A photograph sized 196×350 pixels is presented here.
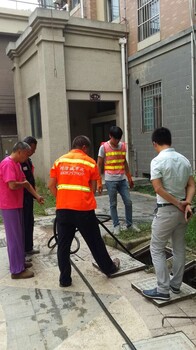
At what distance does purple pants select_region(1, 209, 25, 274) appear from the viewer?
13.2 feet

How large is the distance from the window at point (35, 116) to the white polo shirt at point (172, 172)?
8.82 meters

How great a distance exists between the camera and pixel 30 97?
11945mm

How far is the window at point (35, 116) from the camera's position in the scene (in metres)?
11.5

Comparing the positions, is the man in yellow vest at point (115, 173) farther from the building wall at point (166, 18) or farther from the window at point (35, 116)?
the window at point (35, 116)

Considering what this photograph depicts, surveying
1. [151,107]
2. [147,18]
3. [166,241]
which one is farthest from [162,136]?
[147,18]

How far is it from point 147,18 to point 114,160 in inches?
271

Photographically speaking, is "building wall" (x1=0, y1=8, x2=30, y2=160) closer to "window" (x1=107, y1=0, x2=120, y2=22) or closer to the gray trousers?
"window" (x1=107, y1=0, x2=120, y2=22)

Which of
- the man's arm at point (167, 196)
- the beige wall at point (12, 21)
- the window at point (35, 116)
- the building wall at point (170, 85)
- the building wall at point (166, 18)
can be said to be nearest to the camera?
the man's arm at point (167, 196)

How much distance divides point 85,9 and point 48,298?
12398 millimetres

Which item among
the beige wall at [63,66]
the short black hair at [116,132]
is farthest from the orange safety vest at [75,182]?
the beige wall at [63,66]

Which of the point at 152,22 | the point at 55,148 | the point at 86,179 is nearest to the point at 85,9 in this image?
the point at 152,22

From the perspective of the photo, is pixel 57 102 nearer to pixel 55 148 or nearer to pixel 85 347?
pixel 55 148

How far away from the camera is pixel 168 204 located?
10.5 ft

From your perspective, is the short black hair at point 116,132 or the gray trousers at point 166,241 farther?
the short black hair at point 116,132
